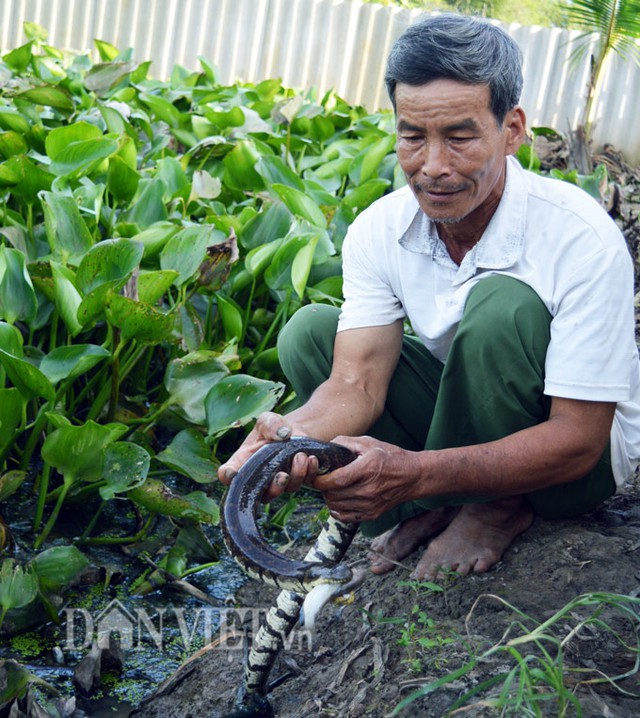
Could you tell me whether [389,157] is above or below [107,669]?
above

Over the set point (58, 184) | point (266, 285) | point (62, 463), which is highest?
point (58, 184)

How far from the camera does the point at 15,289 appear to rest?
2699 mm

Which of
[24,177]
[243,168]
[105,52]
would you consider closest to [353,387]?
[24,177]

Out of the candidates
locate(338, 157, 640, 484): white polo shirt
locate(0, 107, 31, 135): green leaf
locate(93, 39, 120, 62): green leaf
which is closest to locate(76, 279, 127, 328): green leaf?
locate(338, 157, 640, 484): white polo shirt

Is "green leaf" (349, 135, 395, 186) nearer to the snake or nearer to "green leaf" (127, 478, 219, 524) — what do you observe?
"green leaf" (127, 478, 219, 524)

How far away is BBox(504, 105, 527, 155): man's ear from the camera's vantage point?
2.09m

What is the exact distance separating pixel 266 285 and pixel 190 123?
1.49 m

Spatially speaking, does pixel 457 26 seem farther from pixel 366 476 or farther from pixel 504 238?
pixel 366 476

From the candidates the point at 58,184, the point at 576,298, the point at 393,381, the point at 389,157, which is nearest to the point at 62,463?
the point at 393,381

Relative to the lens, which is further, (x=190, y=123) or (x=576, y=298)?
(x=190, y=123)

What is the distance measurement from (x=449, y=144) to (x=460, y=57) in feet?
0.56

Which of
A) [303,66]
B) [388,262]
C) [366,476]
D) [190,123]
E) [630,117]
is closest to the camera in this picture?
[366,476]

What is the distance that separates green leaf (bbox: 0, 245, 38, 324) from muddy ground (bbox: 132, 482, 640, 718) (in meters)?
1.08

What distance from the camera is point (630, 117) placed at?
23.1 feet
